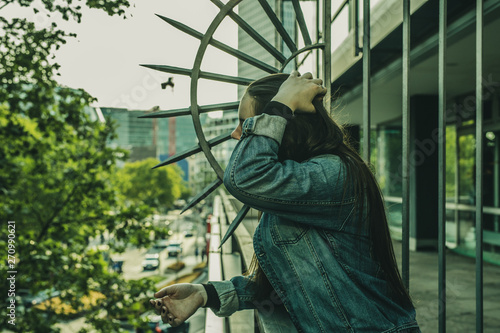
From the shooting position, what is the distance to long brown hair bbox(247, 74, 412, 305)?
1114 millimetres

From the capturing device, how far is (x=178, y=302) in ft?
4.19

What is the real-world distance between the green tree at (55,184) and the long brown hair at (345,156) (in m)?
1.98

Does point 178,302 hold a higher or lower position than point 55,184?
lower

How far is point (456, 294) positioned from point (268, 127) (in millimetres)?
5366

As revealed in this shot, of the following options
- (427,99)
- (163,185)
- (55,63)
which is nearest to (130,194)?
(163,185)

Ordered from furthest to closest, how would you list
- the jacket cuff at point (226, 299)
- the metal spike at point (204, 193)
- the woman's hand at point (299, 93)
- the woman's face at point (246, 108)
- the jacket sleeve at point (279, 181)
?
1. the metal spike at point (204, 193)
2. the jacket cuff at point (226, 299)
3. the woman's face at point (246, 108)
4. the woman's hand at point (299, 93)
5. the jacket sleeve at point (279, 181)

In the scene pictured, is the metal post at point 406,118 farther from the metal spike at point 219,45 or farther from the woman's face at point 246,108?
the woman's face at point 246,108

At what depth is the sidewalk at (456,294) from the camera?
4266 millimetres

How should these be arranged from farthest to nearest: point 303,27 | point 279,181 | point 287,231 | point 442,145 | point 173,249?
point 173,249 < point 303,27 < point 442,145 < point 287,231 < point 279,181

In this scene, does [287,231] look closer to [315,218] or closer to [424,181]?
[315,218]

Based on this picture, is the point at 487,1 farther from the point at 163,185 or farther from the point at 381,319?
the point at 163,185

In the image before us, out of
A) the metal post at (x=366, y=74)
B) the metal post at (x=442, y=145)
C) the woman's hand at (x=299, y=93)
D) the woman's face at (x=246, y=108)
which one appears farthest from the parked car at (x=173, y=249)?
the woman's hand at (x=299, y=93)

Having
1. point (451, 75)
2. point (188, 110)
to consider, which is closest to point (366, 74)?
point (188, 110)

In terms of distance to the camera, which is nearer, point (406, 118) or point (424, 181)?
point (406, 118)
